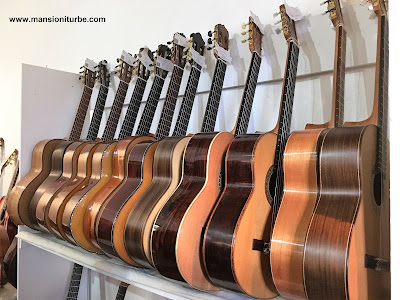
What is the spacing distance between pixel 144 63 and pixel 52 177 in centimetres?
63

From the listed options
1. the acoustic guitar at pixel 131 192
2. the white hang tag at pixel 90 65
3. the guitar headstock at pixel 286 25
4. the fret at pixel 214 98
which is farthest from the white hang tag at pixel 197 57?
the white hang tag at pixel 90 65

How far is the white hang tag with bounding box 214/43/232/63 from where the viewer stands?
1241 mm

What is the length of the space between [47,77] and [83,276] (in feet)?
3.34

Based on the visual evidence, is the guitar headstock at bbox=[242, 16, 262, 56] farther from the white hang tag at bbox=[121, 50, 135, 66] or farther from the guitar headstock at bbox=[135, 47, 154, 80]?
the white hang tag at bbox=[121, 50, 135, 66]

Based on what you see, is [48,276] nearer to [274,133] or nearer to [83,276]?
[83,276]

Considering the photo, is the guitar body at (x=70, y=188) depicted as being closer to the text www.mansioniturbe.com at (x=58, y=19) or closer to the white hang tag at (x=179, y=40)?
the white hang tag at (x=179, y=40)

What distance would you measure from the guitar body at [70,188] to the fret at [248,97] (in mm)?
621

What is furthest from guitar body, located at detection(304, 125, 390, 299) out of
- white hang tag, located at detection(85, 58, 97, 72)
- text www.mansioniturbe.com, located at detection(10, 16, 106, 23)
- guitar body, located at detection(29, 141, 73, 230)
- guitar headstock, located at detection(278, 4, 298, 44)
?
text www.mansioniturbe.com, located at detection(10, 16, 106, 23)

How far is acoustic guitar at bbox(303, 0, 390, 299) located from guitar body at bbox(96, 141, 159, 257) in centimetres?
59

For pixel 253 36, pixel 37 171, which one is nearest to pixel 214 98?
pixel 253 36

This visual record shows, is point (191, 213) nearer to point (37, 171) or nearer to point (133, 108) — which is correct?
point (133, 108)

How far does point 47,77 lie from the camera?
181cm

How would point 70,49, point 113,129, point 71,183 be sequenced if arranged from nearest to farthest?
point 71,183 → point 113,129 → point 70,49

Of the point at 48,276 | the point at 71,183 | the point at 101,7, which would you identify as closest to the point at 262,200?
the point at 71,183
